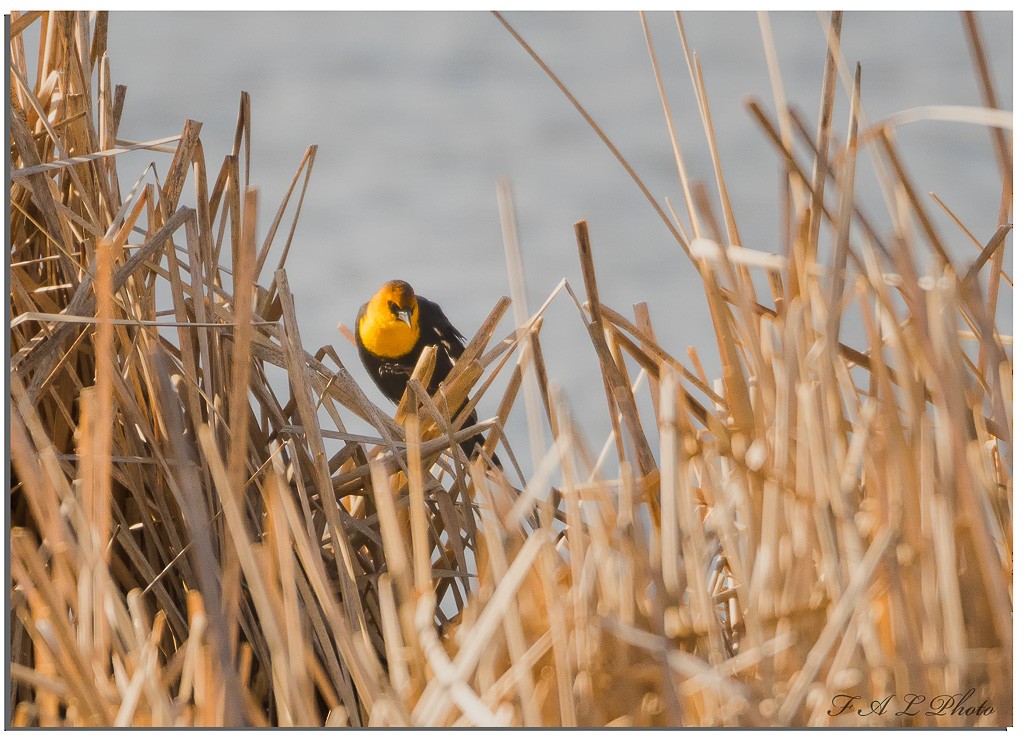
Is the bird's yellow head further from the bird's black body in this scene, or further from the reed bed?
the reed bed

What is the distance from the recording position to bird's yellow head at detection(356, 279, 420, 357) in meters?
1.90

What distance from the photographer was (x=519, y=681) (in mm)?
596

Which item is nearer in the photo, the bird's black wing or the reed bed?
the reed bed

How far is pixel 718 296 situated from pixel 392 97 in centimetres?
62

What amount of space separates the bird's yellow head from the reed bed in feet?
2.89

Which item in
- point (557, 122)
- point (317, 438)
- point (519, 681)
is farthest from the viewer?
point (557, 122)

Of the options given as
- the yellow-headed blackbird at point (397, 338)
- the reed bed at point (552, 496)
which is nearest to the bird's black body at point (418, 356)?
the yellow-headed blackbird at point (397, 338)

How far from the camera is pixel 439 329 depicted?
1.98 meters

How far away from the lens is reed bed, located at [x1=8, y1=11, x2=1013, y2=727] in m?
0.62

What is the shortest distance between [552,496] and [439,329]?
107 centimetres

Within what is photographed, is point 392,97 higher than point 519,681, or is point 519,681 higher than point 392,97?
point 392,97

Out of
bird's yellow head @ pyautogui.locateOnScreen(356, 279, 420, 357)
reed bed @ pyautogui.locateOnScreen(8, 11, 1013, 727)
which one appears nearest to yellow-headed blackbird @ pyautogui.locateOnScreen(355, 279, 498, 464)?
bird's yellow head @ pyautogui.locateOnScreen(356, 279, 420, 357)

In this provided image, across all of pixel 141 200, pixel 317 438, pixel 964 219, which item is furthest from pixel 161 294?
pixel 964 219

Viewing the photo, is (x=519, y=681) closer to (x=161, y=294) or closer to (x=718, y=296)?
(x=718, y=296)
